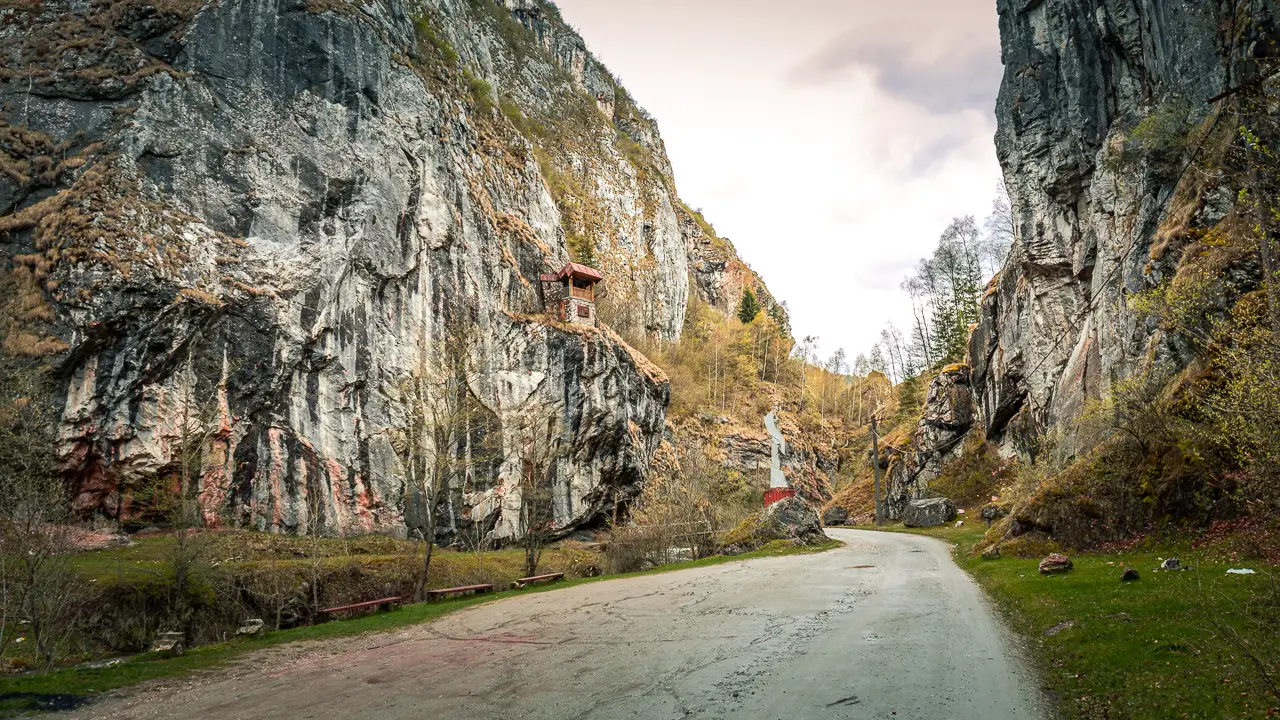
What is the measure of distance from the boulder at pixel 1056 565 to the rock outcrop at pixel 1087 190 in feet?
24.9

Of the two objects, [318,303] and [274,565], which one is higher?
[318,303]

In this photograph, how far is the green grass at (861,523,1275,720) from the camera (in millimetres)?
5988

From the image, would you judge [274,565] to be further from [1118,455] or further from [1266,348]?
[1118,455]

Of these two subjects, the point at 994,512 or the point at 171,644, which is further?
the point at 994,512

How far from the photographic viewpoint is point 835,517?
4912 centimetres

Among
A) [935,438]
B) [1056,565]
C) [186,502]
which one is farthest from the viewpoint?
[935,438]

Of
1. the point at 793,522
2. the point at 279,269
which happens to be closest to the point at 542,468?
the point at 793,522

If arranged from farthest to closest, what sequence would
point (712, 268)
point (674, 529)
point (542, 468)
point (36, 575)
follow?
point (712, 268)
point (542, 468)
point (674, 529)
point (36, 575)

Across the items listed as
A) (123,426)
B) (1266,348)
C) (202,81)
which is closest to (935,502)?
(1266,348)

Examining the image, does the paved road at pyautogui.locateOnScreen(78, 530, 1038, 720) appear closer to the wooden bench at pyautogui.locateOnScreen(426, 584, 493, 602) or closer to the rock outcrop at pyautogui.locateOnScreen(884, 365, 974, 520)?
the wooden bench at pyautogui.locateOnScreen(426, 584, 493, 602)

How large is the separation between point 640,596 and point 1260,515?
44.3ft

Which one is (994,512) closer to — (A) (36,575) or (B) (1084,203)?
(B) (1084,203)

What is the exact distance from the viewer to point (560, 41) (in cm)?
8844

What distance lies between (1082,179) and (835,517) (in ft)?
95.3
